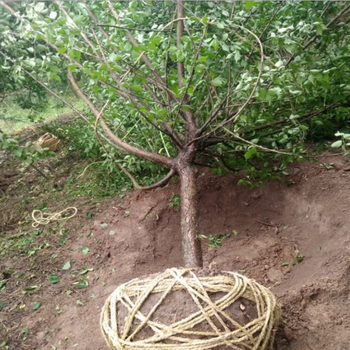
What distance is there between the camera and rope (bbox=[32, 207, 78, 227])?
3.85 metres

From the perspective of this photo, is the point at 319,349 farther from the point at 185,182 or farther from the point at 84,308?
the point at 84,308

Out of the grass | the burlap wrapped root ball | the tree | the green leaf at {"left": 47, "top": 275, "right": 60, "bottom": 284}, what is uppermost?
the tree

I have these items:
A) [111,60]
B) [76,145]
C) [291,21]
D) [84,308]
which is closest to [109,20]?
[111,60]

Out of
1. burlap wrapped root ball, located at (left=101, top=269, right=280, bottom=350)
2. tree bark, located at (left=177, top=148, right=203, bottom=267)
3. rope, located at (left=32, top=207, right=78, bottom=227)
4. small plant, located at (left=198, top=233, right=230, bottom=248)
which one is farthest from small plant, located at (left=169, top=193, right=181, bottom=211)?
burlap wrapped root ball, located at (left=101, top=269, right=280, bottom=350)

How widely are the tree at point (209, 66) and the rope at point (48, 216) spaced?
989mm

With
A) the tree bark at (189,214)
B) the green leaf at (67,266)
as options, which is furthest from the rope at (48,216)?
the tree bark at (189,214)

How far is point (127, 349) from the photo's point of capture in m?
1.79

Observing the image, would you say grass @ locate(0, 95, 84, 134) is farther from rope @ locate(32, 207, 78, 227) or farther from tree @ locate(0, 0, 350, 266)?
tree @ locate(0, 0, 350, 266)

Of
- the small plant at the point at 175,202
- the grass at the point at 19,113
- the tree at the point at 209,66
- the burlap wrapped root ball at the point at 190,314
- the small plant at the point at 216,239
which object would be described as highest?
the tree at the point at 209,66

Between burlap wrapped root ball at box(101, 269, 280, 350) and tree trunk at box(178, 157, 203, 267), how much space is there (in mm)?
490

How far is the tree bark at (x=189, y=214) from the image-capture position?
2547 millimetres

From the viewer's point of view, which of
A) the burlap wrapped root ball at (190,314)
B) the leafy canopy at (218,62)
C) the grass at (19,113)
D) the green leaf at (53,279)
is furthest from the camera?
the grass at (19,113)

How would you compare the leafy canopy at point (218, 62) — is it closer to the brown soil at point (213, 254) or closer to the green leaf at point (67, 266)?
the brown soil at point (213, 254)

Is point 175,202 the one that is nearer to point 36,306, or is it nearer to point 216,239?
point 216,239
